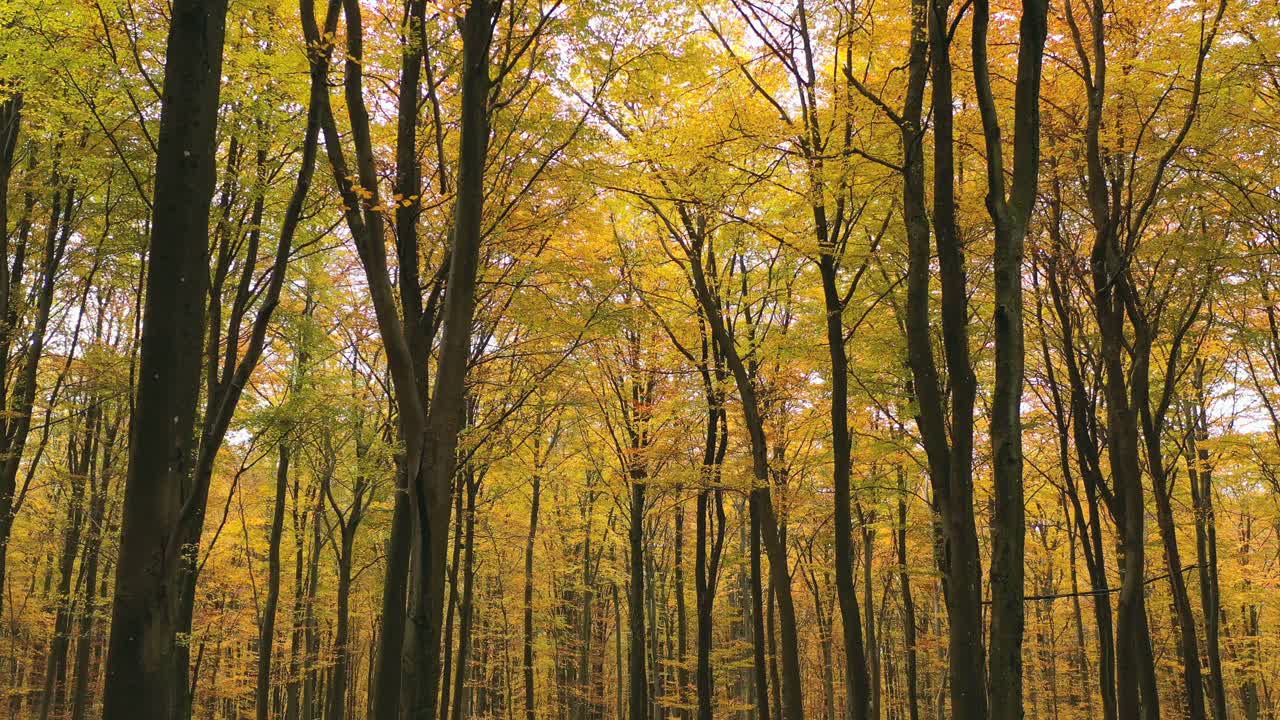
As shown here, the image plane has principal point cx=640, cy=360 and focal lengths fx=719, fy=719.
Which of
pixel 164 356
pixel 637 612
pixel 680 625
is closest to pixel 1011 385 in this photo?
pixel 164 356

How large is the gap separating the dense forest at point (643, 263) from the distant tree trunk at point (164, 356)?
2 centimetres

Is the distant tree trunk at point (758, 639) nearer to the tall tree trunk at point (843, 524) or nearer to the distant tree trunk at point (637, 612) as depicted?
the distant tree trunk at point (637, 612)

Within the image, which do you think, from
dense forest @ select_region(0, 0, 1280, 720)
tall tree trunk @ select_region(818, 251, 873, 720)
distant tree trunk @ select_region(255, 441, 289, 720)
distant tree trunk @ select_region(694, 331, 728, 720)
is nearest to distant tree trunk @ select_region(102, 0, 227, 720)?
dense forest @ select_region(0, 0, 1280, 720)

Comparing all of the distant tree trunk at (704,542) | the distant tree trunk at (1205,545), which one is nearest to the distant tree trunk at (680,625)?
the distant tree trunk at (704,542)

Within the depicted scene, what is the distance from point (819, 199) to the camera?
888 centimetres

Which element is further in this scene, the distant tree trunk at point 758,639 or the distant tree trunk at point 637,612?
the distant tree trunk at point 637,612

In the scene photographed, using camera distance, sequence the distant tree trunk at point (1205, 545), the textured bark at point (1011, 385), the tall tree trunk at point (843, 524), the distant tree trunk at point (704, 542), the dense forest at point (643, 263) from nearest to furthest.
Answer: the textured bark at point (1011, 385), the dense forest at point (643, 263), the tall tree trunk at point (843, 524), the distant tree trunk at point (1205, 545), the distant tree trunk at point (704, 542)

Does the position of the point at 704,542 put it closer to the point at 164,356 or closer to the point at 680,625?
the point at 680,625

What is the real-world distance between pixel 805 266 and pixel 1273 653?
67.3ft

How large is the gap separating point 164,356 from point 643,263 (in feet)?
34.6

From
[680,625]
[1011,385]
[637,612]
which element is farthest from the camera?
[680,625]

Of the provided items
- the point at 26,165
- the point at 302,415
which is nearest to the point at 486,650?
the point at 302,415

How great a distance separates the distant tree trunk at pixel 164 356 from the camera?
2.58 meters

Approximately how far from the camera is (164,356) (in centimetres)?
261
